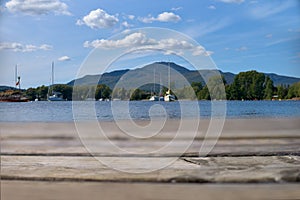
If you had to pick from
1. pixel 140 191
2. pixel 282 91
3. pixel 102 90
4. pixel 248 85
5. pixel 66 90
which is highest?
pixel 248 85

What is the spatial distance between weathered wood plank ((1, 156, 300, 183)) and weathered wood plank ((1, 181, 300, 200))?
15 cm

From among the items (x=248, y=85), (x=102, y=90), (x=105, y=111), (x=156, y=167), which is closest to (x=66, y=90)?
(x=105, y=111)

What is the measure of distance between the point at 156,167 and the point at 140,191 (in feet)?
2.93

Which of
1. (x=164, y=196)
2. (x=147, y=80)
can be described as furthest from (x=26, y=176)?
(x=147, y=80)

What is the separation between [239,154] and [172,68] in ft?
4.51

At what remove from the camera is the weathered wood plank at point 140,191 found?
7.72 feet

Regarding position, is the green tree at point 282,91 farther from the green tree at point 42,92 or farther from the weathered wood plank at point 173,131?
the weathered wood plank at point 173,131

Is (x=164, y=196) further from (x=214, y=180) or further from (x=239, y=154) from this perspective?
(x=239, y=154)

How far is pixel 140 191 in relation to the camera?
8.20 ft

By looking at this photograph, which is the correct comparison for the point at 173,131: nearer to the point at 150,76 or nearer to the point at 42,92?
the point at 150,76

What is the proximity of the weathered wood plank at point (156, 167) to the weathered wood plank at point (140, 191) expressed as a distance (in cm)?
15

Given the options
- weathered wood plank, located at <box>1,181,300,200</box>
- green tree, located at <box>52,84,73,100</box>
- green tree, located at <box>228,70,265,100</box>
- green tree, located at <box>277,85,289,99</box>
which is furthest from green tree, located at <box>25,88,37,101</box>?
weathered wood plank, located at <box>1,181,300,200</box>

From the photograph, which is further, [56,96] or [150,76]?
[56,96]

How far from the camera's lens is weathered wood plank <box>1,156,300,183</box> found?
2.86m
